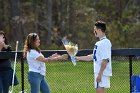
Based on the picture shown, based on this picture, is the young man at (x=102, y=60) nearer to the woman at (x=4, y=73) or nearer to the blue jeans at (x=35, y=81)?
the blue jeans at (x=35, y=81)

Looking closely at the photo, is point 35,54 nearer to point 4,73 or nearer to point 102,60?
point 4,73

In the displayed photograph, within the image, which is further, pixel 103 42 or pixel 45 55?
pixel 45 55

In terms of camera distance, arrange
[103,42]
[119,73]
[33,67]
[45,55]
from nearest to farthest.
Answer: [103,42]
[33,67]
[45,55]
[119,73]

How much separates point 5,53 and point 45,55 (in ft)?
2.65

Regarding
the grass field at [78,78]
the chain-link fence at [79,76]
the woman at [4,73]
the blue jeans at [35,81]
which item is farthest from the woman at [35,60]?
the grass field at [78,78]

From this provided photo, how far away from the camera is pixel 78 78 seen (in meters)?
15.2

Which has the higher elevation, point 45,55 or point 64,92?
point 45,55

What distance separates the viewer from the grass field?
13.6 metres

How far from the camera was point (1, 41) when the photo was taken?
11.2 metres

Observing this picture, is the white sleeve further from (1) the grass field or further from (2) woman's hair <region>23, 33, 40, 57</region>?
(1) the grass field

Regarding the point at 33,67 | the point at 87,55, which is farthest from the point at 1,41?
the point at 87,55

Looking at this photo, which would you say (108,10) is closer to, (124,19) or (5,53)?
(124,19)

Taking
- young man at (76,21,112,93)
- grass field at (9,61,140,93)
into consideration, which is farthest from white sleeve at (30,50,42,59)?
grass field at (9,61,140,93)

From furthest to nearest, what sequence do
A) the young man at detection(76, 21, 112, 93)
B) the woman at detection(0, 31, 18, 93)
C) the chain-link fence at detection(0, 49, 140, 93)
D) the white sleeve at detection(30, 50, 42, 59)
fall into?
the chain-link fence at detection(0, 49, 140, 93) < the woman at detection(0, 31, 18, 93) < the white sleeve at detection(30, 50, 42, 59) < the young man at detection(76, 21, 112, 93)
